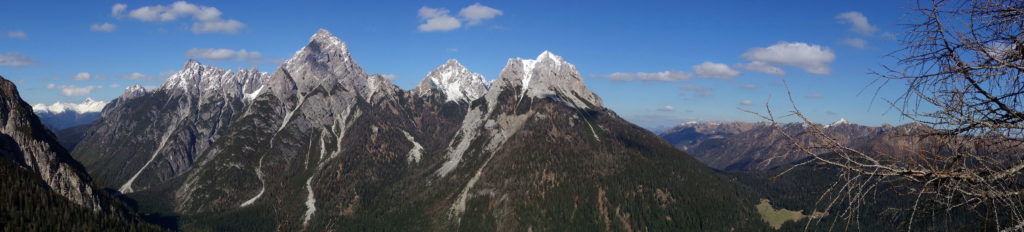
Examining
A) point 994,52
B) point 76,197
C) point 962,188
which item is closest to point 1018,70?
point 994,52

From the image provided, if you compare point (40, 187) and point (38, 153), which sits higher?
point (38, 153)

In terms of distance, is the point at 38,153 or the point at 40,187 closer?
the point at 40,187

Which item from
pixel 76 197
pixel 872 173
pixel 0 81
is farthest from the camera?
pixel 0 81

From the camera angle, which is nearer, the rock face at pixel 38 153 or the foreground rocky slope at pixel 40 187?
the foreground rocky slope at pixel 40 187

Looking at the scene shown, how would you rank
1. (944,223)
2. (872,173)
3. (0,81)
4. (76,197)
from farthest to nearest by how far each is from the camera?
(0,81), (76,197), (944,223), (872,173)

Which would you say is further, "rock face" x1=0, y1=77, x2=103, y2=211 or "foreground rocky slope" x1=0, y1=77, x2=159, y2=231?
"rock face" x1=0, y1=77, x2=103, y2=211

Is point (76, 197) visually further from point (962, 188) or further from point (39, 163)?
point (962, 188)

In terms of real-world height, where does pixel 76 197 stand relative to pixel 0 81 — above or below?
below

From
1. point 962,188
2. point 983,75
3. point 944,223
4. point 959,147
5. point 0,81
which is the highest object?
→ point 0,81
